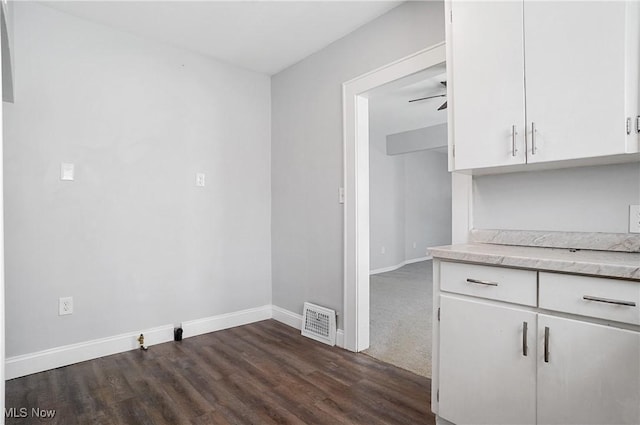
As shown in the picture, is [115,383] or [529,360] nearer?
[529,360]

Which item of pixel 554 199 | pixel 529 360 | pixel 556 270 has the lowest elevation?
pixel 529 360

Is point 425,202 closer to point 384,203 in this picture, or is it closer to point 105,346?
point 384,203

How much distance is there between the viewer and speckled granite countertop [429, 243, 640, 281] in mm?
1216

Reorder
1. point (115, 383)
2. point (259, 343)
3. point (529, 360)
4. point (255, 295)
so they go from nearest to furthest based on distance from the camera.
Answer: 1. point (529, 360)
2. point (115, 383)
3. point (259, 343)
4. point (255, 295)

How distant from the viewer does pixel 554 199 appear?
1800 mm

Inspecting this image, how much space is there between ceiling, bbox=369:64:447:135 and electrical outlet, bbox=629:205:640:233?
1685 mm

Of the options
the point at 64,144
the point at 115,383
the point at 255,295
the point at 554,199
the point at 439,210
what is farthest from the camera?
the point at 439,210

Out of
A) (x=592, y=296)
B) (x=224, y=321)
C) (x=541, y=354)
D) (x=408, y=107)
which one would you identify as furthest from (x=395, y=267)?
(x=592, y=296)

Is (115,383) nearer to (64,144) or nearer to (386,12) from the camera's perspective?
(64,144)

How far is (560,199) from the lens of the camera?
5.84 feet

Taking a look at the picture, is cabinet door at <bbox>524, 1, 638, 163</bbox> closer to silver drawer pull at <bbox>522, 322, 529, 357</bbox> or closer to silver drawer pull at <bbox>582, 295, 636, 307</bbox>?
silver drawer pull at <bbox>582, 295, 636, 307</bbox>

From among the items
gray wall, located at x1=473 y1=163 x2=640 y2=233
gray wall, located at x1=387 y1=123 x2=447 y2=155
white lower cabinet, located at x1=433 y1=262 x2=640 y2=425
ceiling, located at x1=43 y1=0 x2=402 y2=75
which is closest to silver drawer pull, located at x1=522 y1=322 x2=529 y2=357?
white lower cabinet, located at x1=433 y1=262 x2=640 y2=425

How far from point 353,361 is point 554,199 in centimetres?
168

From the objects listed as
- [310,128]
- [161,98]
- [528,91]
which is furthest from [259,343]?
[528,91]
